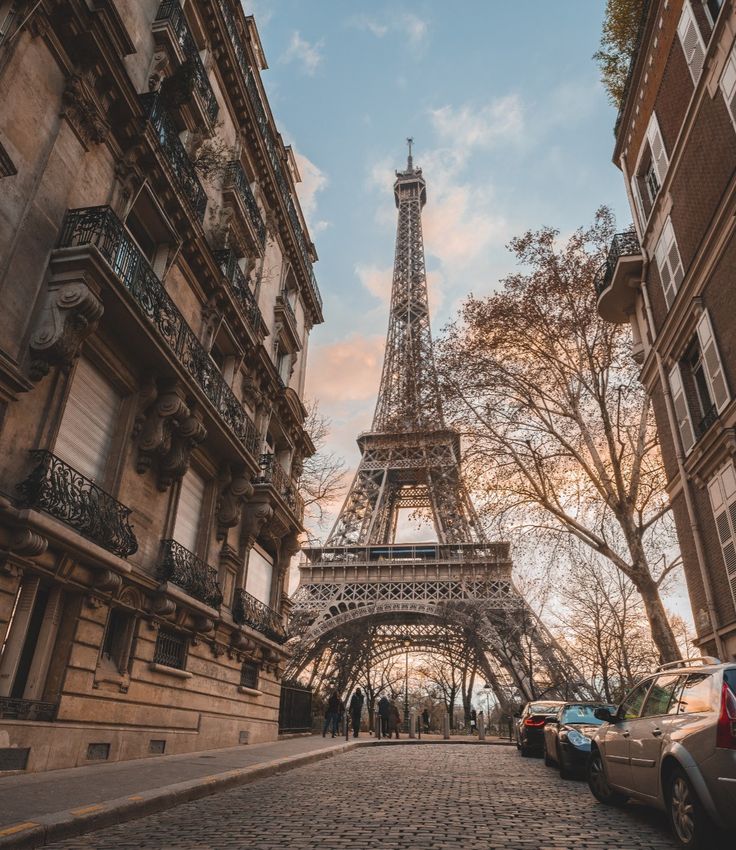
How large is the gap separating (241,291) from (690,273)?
10.8 m

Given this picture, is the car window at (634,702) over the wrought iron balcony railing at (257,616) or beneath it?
beneath

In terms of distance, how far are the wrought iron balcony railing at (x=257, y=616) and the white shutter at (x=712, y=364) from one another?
37.7ft

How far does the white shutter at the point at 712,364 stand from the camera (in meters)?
12.3

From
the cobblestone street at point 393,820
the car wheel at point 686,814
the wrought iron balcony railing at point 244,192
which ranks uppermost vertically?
the wrought iron balcony railing at point 244,192

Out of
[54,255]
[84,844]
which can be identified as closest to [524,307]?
[54,255]

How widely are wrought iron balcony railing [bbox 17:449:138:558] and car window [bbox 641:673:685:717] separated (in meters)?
7.58

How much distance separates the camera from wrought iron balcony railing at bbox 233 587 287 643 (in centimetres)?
1574

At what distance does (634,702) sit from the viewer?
7.50 metres

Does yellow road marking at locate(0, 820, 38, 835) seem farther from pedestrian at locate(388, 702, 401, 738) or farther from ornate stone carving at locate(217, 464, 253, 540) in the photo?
pedestrian at locate(388, 702, 401, 738)

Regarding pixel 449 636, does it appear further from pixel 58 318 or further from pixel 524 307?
pixel 58 318

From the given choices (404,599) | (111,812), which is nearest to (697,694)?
(111,812)

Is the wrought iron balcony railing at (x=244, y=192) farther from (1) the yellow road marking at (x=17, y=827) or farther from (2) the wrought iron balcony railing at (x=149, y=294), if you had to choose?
(1) the yellow road marking at (x=17, y=827)

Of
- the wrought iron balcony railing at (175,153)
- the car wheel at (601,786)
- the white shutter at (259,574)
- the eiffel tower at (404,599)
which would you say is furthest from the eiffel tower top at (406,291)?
the car wheel at (601,786)

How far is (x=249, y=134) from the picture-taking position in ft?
64.3
